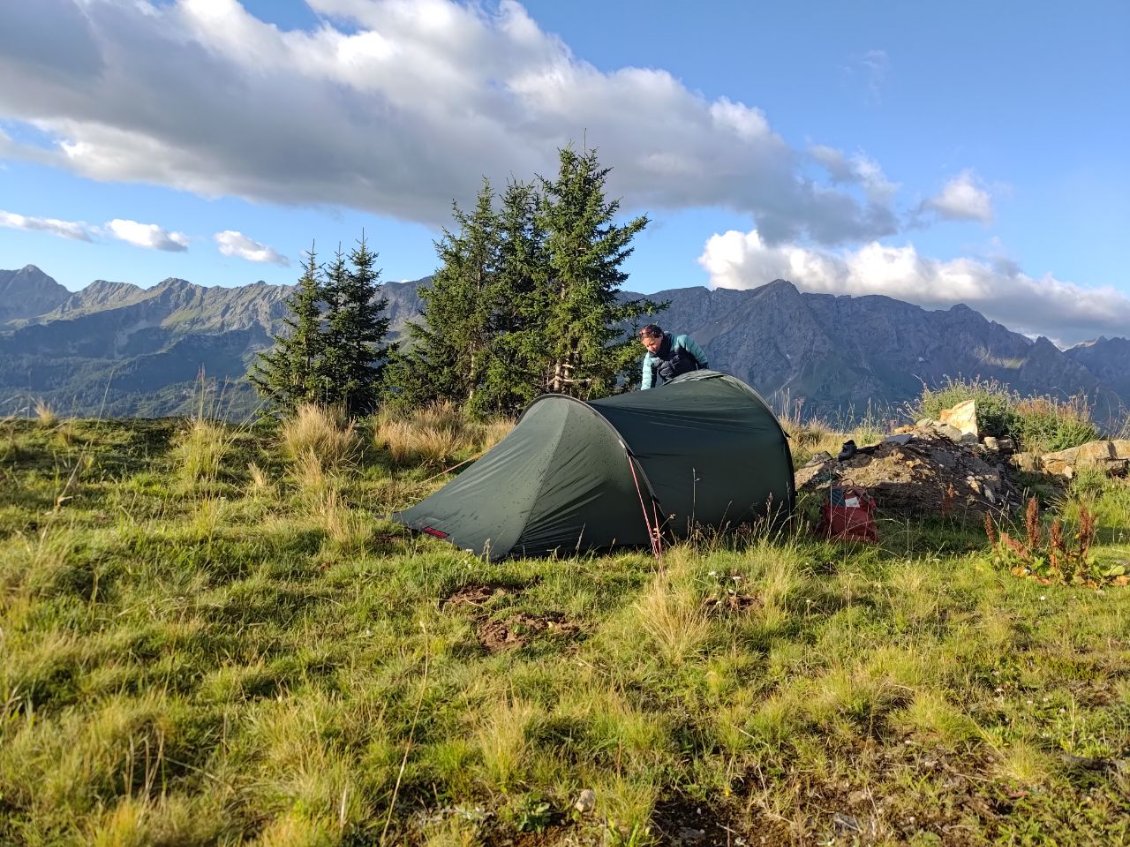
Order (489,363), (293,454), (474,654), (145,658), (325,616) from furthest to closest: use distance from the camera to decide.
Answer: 1. (489,363)
2. (293,454)
3. (325,616)
4. (474,654)
5. (145,658)

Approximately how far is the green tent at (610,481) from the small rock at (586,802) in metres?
3.20

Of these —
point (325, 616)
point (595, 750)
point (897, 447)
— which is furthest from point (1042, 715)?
point (897, 447)

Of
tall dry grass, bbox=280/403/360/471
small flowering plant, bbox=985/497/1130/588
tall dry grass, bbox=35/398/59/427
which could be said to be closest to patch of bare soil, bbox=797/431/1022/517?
small flowering plant, bbox=985/497/1130/588

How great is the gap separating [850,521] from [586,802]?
5521mm

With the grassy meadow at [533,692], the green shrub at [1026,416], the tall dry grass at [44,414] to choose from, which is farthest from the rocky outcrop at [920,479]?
the tall dry grass at [44,414]

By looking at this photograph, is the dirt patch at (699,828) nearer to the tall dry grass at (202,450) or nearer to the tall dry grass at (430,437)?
the tall dry grass at (202,450)

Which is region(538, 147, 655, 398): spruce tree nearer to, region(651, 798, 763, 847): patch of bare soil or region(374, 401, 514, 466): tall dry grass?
region(374, 401, 514, 466): tall dry grass

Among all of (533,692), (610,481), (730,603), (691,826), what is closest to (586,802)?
(691,826)

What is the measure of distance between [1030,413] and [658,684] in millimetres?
13609

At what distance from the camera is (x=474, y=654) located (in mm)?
4246

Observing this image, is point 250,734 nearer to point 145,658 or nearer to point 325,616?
point 145,658

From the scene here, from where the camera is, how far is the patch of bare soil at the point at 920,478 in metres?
8.51

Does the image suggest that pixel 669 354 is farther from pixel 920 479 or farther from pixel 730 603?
pixel 730 603

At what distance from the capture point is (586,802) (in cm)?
288
